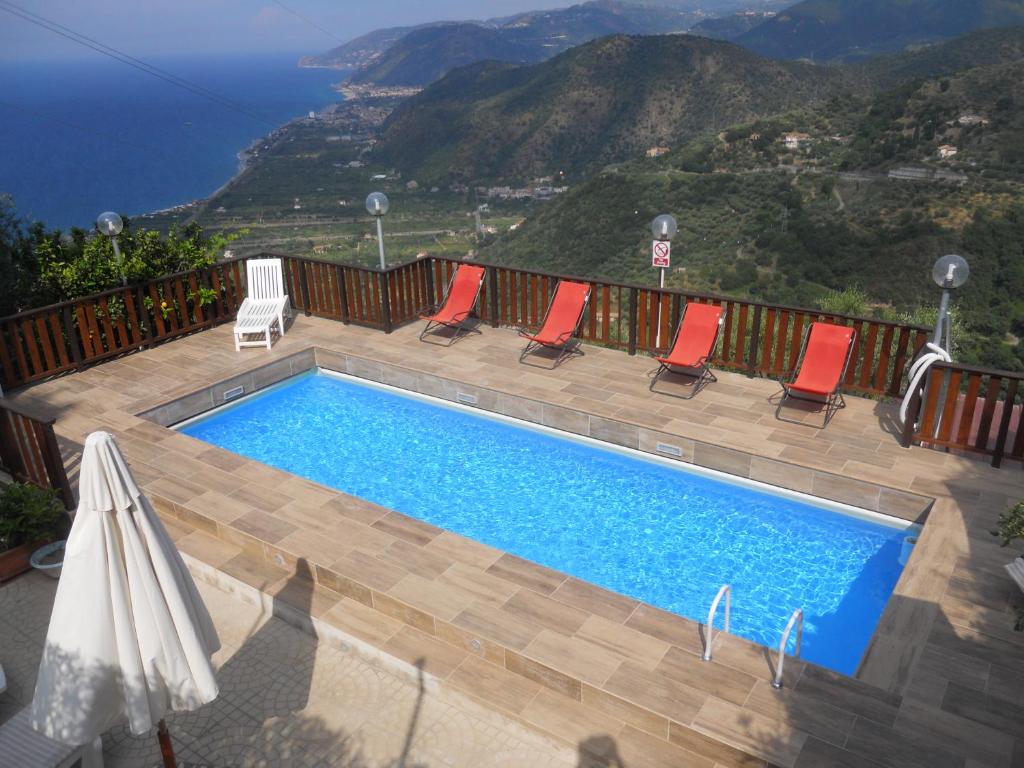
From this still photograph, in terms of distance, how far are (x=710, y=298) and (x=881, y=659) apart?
388 centimetres

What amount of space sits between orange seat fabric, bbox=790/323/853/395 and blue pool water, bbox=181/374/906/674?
1060 mm

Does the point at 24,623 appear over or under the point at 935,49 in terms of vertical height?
under

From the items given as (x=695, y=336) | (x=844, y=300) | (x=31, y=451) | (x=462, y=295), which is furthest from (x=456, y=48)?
(x=31, y=451)

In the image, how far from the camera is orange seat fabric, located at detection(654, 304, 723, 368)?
22.2 feet

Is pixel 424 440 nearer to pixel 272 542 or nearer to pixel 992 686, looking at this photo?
pixel 272 542

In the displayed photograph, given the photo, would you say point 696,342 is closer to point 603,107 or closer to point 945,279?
point 945,279

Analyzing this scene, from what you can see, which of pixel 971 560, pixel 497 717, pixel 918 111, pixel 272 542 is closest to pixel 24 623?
pixel 272 542

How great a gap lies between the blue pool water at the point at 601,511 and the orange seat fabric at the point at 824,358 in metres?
1.06

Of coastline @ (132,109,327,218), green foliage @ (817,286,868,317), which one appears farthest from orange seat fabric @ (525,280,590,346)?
coastline @ (132,109,327,218)

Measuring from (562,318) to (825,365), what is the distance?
99.6 inches

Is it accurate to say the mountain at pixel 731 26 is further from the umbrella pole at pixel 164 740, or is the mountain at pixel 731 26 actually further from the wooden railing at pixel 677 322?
the umbrella pole at pixel 164 740

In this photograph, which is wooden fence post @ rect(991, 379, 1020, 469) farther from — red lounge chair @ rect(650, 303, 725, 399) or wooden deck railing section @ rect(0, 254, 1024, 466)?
red lounge chair @ rect(650, 303, 725, 399)

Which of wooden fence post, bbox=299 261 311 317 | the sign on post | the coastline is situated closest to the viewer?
the sign on post

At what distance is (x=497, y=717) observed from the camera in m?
3.74
